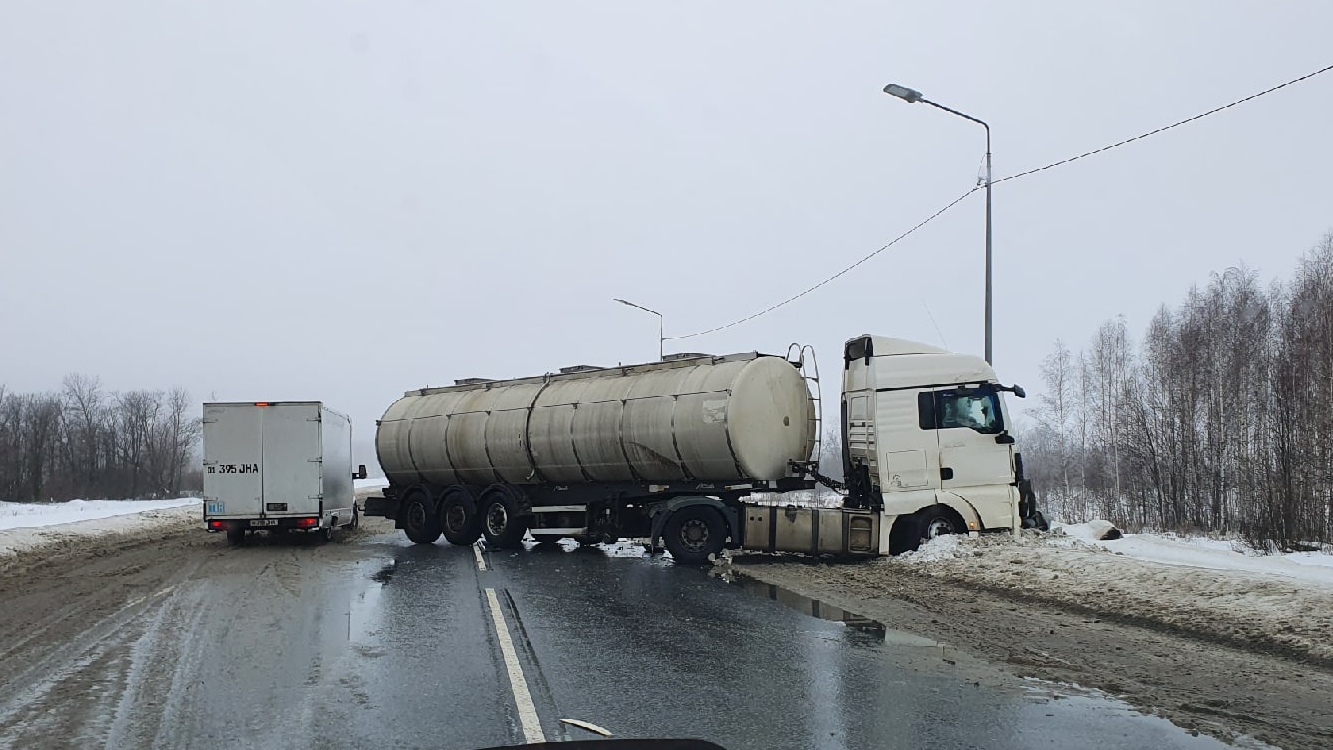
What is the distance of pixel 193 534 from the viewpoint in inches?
975

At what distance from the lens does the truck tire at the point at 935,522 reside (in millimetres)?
14727

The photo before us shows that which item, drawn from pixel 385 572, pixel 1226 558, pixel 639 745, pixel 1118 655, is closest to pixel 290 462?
pixel 385 572

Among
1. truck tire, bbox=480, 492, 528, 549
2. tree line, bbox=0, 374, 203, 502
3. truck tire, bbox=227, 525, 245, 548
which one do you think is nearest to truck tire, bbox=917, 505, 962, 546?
truck tire, bbox=480, 492, 528, 549

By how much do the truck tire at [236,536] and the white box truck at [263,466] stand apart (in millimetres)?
42

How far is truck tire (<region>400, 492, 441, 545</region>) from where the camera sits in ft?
66.2

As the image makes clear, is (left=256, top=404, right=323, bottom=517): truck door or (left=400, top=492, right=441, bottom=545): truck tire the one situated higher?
(left=256, top=404, right=323, bottom=517): truck door

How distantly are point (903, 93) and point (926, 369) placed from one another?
4.93 meters

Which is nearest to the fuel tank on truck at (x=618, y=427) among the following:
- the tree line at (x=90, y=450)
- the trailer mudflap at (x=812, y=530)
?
the trailer mudflap at (x=812, y=530)

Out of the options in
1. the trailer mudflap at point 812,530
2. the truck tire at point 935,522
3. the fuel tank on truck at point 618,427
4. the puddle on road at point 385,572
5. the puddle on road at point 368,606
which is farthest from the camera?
the fuel tank on truck at point 618,427

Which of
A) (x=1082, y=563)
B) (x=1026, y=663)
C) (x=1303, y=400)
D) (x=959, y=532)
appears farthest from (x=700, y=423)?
(x=1303, y=400)

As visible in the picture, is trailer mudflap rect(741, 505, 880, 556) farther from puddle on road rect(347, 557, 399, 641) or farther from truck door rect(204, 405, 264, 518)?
truck door rect(204, 405, 264, 518)

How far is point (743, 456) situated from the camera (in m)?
15.4

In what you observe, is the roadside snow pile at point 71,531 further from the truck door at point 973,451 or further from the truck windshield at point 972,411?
the truck windshield at point 972,411

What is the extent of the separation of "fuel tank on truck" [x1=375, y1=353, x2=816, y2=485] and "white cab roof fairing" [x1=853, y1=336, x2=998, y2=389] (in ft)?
5.76
